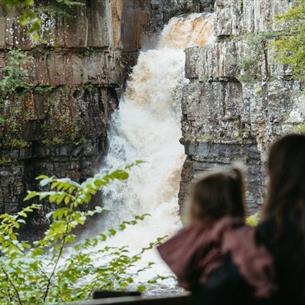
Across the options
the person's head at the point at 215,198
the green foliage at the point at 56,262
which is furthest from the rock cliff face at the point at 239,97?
the person's head at the point at 215,198

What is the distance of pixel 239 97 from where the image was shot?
19.1m

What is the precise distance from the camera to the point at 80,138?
22734 mm

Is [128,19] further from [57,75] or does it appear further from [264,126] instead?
[264,126]

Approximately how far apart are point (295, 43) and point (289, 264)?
11.6 m

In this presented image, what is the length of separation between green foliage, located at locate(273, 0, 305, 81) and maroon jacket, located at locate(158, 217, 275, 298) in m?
10.8

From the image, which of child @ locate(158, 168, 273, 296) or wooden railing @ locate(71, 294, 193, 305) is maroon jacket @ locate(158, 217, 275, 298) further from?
wooden railing @ locate(71, 294, 193, 305)

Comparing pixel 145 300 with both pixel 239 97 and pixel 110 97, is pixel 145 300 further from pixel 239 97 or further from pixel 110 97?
pixel 110 97

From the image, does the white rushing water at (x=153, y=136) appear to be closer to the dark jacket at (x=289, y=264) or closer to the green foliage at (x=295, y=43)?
the green foliage at (x=295, y=43)

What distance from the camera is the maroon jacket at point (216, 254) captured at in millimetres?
2438

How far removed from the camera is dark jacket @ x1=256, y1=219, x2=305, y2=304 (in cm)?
249

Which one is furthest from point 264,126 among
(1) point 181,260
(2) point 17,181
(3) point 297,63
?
(1) point 181,260

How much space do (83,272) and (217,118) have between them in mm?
14114

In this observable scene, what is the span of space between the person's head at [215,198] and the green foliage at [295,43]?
1059 cm

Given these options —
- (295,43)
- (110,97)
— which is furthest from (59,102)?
(295,43)
